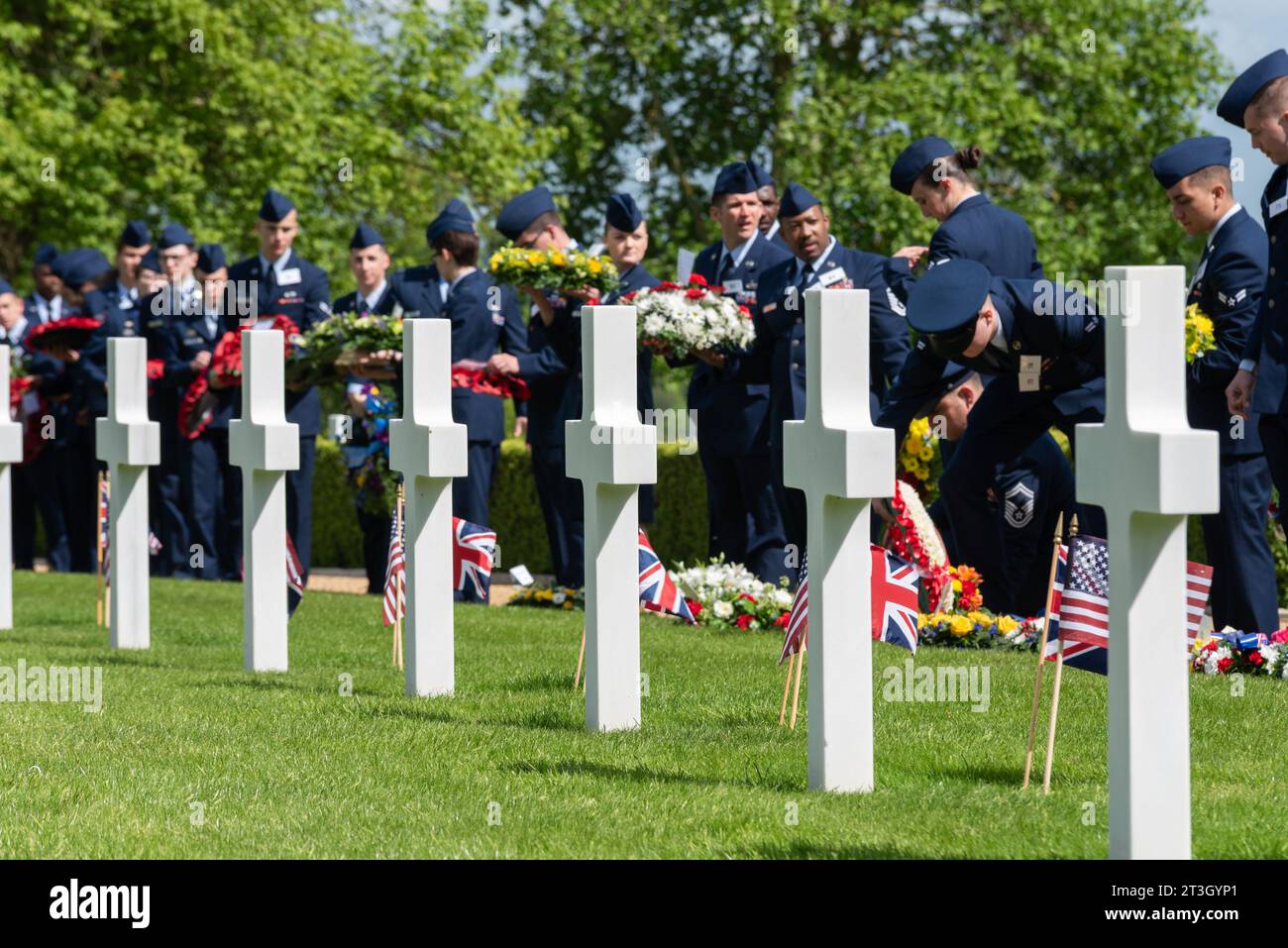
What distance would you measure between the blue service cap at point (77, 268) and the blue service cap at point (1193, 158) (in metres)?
12.1

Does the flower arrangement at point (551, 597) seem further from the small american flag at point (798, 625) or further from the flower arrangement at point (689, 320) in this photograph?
the small american flag at point (798, 625)

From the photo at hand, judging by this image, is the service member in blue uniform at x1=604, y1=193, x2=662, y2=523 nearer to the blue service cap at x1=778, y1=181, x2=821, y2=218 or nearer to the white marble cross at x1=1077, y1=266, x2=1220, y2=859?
the blue service cap at x1=778, y1=181, x2=821, y2=218

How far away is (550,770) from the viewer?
6.52 meters

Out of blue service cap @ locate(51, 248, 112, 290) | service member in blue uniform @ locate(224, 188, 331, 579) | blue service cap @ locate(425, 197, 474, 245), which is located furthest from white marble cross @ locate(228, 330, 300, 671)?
blue service cap @ locate(51, 248, 112, 290)

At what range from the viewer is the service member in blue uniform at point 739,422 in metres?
12.0

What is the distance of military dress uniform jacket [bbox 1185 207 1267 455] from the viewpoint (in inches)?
366

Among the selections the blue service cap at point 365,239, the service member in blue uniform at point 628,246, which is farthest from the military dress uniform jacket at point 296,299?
the service member in blue uniform at point 628,246

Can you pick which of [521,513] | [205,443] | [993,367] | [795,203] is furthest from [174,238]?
[993,367]

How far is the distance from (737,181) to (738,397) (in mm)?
1450

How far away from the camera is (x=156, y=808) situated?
603cm

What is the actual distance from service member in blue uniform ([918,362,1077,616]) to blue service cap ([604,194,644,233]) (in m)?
2.83
